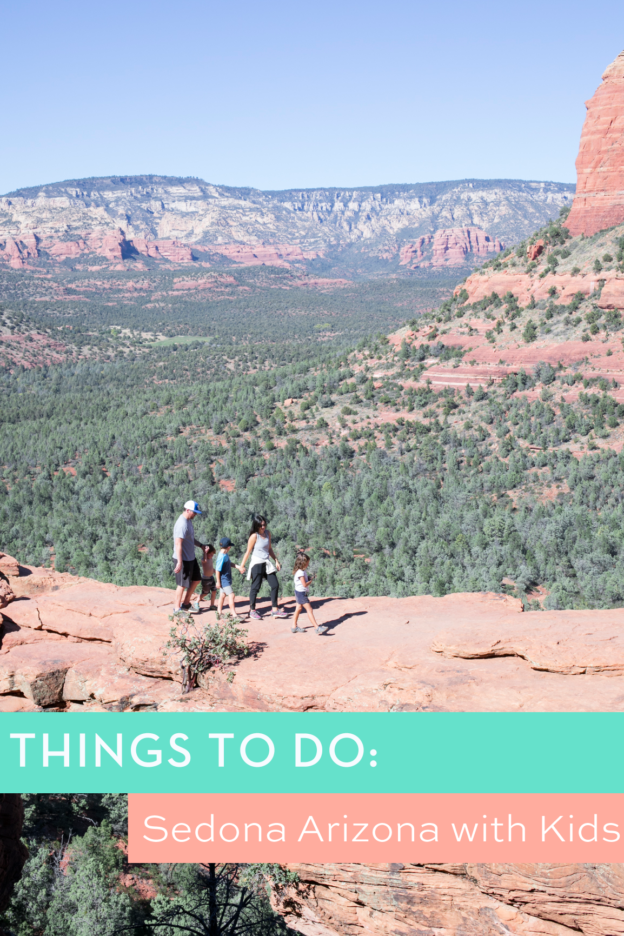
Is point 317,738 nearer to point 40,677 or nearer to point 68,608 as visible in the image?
point 40,677

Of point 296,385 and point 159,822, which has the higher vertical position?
point 296,385

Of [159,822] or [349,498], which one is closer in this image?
[159,822]

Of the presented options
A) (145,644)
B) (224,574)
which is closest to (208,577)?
(224,574)

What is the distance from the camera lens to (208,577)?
507 inches

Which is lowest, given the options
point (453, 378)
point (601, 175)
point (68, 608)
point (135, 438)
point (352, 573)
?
point (352, 573)

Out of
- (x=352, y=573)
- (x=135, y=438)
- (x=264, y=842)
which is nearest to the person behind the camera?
(x=264, y=842)

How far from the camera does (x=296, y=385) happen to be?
62.8 meters

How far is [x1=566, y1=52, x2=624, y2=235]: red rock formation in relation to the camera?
167 feet

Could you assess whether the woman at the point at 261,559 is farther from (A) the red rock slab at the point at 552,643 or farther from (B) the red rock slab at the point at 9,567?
(B) the red rock slab at the point at 9,567

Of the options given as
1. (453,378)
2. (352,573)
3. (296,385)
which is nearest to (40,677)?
(352,573)

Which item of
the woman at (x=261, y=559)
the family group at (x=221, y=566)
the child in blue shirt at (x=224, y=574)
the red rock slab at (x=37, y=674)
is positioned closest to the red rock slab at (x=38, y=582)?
the red rock slab at (x=37, y=674)

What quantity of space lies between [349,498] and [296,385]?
24373 millimetres

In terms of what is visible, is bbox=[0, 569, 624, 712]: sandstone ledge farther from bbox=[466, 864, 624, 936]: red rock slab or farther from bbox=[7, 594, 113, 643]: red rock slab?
bbox=[466, 864, 624, 936]: red rock slab

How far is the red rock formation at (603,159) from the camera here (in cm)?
5088
